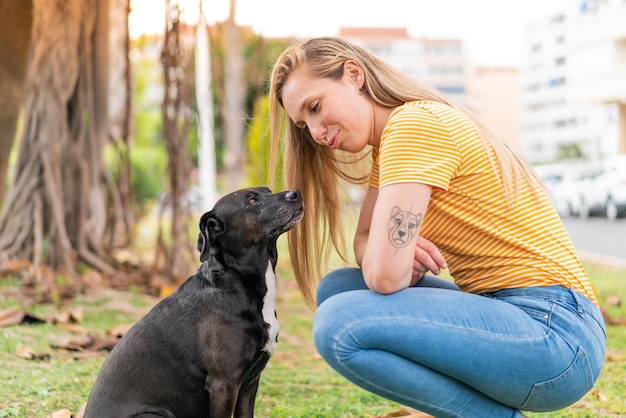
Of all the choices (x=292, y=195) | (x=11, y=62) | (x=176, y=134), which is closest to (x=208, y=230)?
(x=292, y=195)

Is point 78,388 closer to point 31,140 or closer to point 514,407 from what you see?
point 514,407

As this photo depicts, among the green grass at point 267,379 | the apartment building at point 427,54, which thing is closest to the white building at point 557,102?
the apartment building at point 427,54

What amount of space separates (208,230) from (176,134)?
158 inches

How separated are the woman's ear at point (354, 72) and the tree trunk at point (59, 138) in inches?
164

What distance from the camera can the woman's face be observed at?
2945 millimetres

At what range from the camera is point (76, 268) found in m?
7.25

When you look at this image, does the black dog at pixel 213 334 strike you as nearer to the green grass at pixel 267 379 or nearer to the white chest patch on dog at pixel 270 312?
the white chest patch on dog at pixel 270 312

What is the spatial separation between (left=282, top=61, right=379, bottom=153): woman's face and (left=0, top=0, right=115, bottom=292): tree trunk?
160 inches

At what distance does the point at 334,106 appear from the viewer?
2.94 m

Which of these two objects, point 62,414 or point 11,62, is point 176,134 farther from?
point 62,414

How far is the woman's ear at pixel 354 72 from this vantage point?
296cm

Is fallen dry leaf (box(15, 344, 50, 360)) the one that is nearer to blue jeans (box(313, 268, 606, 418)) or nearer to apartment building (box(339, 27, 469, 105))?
blue jeans (box(313, 268, 606, 418))

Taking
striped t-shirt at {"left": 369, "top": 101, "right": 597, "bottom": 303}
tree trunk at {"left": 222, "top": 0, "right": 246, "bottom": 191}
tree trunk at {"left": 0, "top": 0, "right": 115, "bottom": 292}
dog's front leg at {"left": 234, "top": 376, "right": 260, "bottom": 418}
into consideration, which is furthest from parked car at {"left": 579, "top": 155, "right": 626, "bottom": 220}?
dog's front leg at {"left": 234, "top": 376, "right": 260, "bottom": 418}

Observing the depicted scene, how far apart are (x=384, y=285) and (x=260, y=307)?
0.57 m
